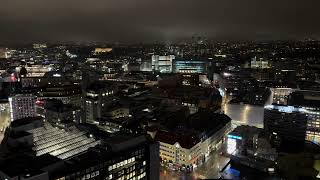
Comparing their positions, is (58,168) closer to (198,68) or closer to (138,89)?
(138,89)

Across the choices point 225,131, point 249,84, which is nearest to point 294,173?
point 225,131

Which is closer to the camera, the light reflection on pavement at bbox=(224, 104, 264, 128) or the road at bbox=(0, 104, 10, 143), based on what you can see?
the light reflection on pavement at bbox=(224, 104, 264, 128)

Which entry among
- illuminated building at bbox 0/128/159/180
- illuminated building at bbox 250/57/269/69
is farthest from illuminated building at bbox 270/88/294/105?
illuminated building at bbox 250/57/269/69

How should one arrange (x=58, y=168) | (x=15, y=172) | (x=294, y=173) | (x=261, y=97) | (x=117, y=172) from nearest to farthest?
(x=15, y=172) < (x=58, y=168) < (x=117, y=172) < (x=294, y=173) < (x=261, y=97)

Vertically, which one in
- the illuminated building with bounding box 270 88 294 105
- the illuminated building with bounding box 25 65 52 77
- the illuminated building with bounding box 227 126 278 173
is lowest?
the illuminated building with bounding box 227 126 278 173

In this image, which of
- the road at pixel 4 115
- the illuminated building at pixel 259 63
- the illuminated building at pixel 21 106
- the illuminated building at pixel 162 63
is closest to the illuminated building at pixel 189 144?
the illuminated building at pixel 21 106

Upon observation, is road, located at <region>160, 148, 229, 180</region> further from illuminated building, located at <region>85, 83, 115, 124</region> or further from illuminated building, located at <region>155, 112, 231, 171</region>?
illuminated building, located at <region>85, 83, 115, 124</region>
